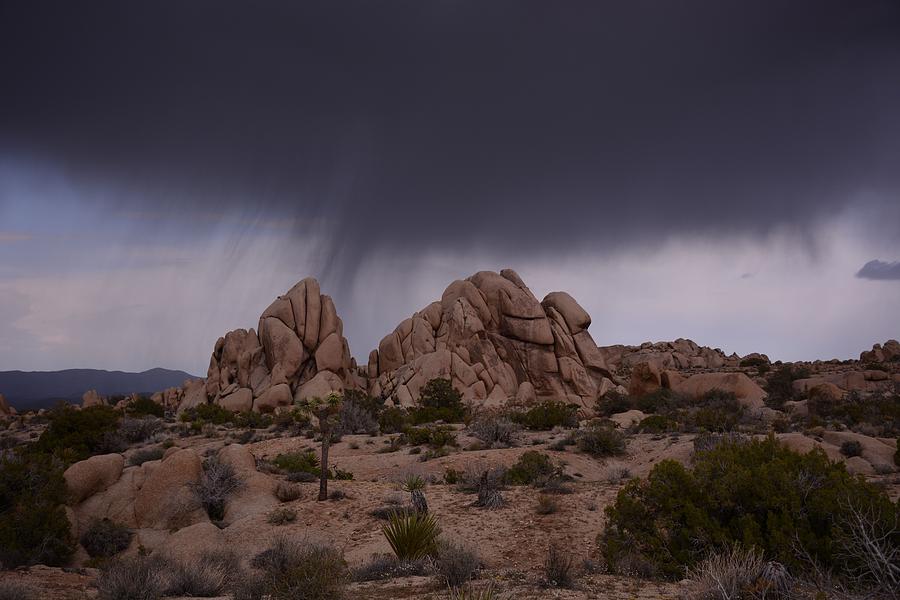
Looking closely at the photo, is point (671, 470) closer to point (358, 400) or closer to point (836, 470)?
point (836, 470)

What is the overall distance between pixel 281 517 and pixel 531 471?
8.16 meters

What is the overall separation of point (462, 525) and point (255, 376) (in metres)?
39.7

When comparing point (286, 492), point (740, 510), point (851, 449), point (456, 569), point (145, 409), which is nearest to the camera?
point (456, 569)

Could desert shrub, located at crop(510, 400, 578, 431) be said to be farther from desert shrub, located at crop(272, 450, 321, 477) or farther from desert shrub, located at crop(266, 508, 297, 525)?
desert shrub, located at crop(266, 508, 297, 525)

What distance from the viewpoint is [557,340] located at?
5278 centimetres

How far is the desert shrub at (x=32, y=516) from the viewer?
12.4 metres

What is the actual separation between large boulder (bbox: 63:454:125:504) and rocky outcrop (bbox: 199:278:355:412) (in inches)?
1103

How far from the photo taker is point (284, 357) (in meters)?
49.0

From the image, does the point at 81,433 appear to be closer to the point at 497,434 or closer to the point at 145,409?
the point at 497,434

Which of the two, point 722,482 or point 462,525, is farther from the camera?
point 462,525

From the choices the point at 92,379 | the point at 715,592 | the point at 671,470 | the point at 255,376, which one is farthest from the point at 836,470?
the point at 92,379

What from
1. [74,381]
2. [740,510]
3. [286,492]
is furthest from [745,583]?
[74,381]

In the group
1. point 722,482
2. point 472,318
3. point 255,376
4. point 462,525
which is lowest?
point 462,525

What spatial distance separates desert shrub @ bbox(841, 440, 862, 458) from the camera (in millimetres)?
17817
